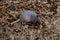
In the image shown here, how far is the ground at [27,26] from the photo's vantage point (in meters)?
2.68

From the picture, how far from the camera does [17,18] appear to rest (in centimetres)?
295

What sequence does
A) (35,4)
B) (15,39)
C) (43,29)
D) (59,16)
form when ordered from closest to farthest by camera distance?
(15,39)
(43,29)
(59,16)
(35,4)

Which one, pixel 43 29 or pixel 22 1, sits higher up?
pixel 22 1

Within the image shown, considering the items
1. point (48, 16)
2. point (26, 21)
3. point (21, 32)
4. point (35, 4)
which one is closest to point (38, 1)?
point (35, 4)

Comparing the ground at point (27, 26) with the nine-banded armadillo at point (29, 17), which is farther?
the nine-banded armadillo at point (29, 17)

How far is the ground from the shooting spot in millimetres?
2680

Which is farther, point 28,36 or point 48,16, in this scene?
point 48,16

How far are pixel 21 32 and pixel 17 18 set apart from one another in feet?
1.01

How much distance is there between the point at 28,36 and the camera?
267 centimetres

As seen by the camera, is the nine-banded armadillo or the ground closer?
the ground

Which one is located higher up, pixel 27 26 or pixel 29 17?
pixel 29 17

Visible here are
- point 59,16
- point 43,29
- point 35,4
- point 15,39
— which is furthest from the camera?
point 35,4

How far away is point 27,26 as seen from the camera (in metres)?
2.81

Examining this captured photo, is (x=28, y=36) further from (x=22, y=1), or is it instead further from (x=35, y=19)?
(x=22, y=1)
